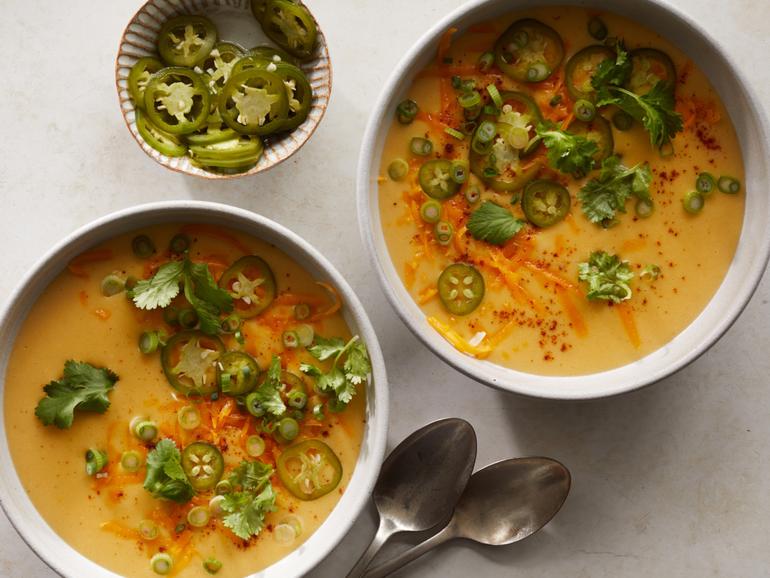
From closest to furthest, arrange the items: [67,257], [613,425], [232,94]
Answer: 1. [67,257]
2. [232,94]
3. [613,425]

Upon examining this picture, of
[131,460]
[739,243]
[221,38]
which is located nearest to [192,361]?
[131,460]

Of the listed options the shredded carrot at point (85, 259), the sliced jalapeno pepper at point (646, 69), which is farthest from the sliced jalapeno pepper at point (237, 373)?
the sliced jalapeno pepper at point (646, 69)

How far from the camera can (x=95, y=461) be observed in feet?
9.03

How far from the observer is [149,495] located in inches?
111

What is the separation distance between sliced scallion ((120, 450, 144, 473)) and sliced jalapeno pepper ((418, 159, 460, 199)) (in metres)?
1.17

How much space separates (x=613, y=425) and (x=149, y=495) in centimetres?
152

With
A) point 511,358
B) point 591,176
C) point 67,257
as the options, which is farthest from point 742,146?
point 67,257

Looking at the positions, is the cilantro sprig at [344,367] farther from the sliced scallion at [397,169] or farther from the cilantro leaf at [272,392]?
the sliced scallion at [397,169]

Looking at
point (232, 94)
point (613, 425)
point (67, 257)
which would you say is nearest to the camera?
point (67, 257)

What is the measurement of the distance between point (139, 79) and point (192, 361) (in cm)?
91

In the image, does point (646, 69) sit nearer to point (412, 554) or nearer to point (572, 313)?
point (572, 313)

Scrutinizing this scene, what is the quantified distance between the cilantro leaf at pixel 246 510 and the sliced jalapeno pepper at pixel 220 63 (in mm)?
1259

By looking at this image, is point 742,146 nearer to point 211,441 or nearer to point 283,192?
point 283,192

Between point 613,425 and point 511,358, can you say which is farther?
point 613,425
